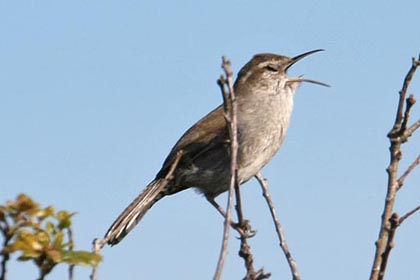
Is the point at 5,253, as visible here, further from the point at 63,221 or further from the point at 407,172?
the point at 407,172

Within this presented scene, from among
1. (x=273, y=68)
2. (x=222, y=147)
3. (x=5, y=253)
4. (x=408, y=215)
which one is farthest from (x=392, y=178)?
(x=273, y=68)

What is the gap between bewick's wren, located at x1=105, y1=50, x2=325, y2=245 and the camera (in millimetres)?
6781

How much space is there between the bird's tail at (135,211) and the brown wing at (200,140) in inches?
6.4

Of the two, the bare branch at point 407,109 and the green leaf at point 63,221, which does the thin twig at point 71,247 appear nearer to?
the green leaf at point 63,221

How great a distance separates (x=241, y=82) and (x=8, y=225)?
5855 mm

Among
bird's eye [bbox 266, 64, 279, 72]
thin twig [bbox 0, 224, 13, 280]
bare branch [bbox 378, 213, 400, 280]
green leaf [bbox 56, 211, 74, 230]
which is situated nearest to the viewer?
thin twig [bbox 0, 224, 13, 280]

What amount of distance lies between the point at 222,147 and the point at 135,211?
89 centimetres

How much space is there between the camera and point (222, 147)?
22.5ft

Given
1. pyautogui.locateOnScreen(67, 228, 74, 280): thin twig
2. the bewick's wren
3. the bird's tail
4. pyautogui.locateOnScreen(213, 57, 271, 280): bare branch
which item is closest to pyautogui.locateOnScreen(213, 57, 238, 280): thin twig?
pyautogui.locateOnScreen(213, 57, 271, 280): bare branch

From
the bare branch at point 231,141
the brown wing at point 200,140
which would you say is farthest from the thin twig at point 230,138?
the brown wing at point 200,140

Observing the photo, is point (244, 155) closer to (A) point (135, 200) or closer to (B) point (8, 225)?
(A) point (135, 200)

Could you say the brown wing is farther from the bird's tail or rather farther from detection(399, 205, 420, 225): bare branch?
detection(399, 205, 420, 225): bare branch

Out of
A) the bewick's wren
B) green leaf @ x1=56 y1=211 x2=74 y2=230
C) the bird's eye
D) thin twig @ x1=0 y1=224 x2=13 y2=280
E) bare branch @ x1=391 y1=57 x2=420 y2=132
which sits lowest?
thin twig @ x1=0 y1=224 x2=13 y2=280

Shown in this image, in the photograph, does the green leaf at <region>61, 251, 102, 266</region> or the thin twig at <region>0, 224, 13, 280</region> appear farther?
the green leaf at <region>61, 251, 102, 266</region>
